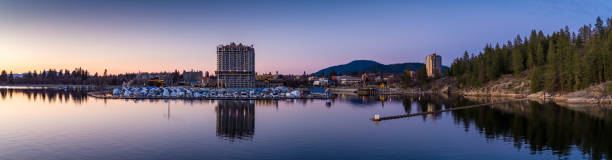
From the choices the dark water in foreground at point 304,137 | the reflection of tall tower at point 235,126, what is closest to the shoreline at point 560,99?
the dark water in foreground at point 304,137

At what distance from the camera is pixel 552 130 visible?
40906mm

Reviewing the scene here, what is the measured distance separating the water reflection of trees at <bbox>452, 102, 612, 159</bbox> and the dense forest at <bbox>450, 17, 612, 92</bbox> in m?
36.3

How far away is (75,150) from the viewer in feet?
101

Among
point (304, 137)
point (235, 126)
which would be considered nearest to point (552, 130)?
point (304, 137)

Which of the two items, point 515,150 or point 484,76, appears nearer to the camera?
point 515,150

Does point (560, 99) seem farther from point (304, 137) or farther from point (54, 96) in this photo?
point (54, 96)

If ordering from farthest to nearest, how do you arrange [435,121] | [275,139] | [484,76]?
[484,76]
[435,121]
[275,139]

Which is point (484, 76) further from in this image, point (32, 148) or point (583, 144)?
point (32, 148)

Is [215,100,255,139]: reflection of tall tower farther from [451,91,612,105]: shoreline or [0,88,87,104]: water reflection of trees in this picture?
[451,91,612,105]: shoreline

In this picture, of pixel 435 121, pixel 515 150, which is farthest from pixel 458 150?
pixel 435 121

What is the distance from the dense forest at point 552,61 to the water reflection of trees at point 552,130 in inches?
1429

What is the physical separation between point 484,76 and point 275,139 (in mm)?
107980

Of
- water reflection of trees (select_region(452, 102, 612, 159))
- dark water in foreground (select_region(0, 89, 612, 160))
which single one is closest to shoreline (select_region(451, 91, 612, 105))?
water reflection of trees (select_region(452, 102, 612, 159))

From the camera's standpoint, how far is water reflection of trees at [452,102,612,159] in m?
31.8
